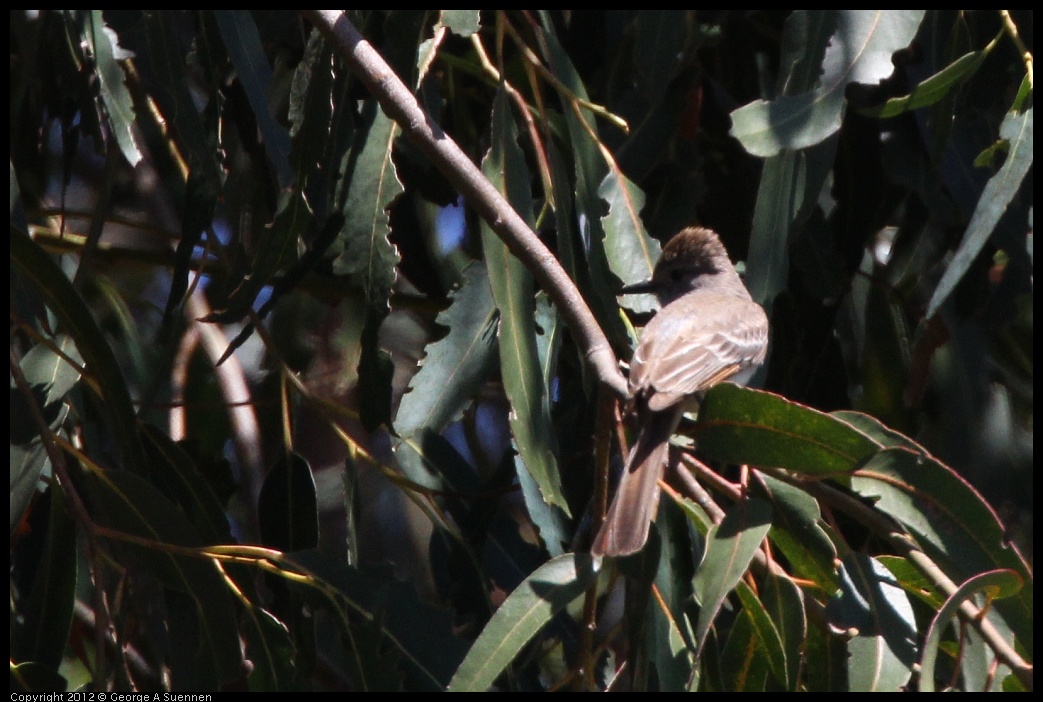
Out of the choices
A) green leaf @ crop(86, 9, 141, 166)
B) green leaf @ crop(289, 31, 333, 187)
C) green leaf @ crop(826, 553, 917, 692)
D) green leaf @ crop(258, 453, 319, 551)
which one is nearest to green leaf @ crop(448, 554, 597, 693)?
green leaf @ crop(826, 553, 917, 692)

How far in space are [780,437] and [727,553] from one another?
227 millimetres

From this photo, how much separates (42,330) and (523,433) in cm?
120

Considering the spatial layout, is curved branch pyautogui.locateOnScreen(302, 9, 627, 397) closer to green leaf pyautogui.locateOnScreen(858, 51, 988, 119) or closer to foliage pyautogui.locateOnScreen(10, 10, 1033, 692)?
foliage pyautogui.locateOnScreen(10, 10, 1033, 692)

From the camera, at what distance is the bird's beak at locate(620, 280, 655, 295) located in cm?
255

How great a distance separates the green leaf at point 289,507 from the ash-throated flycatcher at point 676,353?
735mm

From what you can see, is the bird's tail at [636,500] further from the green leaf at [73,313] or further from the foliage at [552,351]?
the green leaf at [73,313]

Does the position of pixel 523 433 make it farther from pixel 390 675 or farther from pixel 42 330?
pixel 42 330

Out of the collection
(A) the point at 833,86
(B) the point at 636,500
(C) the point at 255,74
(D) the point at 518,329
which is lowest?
(B) the point at 636,500

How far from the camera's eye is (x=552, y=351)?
2.41 m

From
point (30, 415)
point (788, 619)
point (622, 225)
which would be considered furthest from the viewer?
point (622, 225)

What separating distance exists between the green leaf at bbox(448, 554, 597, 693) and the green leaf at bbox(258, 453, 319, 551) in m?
0.73

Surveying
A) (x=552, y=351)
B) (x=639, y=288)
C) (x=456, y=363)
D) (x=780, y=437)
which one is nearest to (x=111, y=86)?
(x=456, y=363)

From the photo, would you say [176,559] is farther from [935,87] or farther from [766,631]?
[935,87]

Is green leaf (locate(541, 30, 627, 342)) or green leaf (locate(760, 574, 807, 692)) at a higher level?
green leaf (locate(541, 30, 627, 342))
